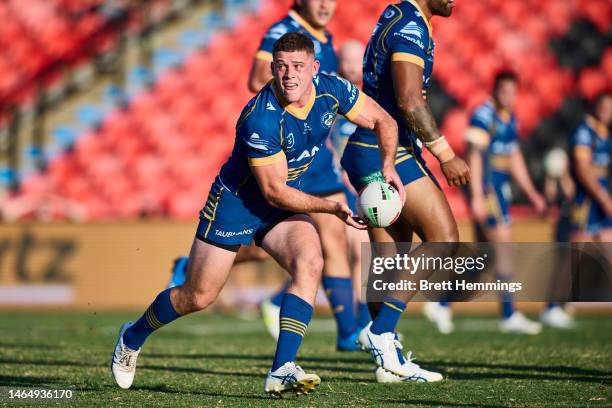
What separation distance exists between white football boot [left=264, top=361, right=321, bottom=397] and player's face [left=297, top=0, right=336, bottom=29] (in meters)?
3.72

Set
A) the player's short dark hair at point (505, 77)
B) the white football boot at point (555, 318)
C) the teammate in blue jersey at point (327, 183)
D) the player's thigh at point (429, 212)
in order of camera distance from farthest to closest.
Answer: the white football boot at point (555, 318) < the player's short dark hair at point (505, 77) < the teammate in blue jersey at point (327, 183) < the player's thigh at point (429, 212)

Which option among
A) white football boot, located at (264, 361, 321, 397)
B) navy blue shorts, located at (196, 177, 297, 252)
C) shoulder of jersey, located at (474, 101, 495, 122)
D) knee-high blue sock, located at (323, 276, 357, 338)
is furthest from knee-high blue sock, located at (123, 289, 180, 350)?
shoulder of jersey, located at (474, 101, 495, 122)

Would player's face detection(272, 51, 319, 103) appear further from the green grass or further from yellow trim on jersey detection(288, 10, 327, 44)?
yellow trim on jersey detection(288, 10, 327, 44)

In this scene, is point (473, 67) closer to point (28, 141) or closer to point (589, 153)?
point (589, 153)

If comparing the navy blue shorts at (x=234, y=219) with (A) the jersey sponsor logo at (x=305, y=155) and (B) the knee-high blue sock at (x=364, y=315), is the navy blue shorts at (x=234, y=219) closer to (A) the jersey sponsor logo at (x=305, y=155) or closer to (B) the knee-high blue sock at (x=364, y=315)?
(A) the jersey sponsor logo at (x=305, y=155)

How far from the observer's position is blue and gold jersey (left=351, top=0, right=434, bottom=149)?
19.5 ft

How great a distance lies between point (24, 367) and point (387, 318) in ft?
8.37

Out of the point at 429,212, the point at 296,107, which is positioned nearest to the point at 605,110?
the point at 429,212

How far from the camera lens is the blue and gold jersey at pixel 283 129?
205 inches

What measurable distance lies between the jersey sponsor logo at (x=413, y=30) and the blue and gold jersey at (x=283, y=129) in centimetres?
66

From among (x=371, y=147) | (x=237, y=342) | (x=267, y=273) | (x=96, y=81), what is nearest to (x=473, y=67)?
(x=267, y=273)

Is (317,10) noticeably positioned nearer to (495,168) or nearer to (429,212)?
(429,212)

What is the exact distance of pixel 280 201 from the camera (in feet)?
17.1

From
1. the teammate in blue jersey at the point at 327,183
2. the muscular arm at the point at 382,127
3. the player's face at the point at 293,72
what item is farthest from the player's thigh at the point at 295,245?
the teammate in blue jersey at the point at 327,183
